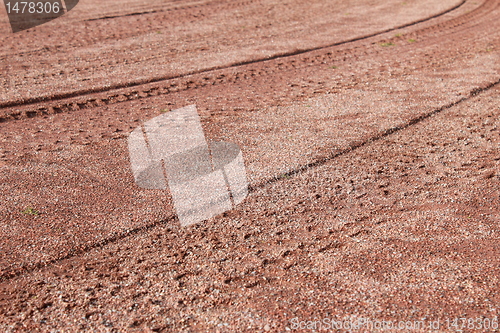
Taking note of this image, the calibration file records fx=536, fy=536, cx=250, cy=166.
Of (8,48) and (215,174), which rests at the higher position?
(8,48)

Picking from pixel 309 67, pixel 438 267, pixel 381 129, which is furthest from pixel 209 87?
pixel 438 267

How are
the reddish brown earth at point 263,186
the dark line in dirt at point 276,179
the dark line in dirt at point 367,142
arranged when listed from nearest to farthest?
1. the reddish brown earth at point 263,186
2. the dark line in dirt at point 276,179
3. the dark line in dirt at point 367,142

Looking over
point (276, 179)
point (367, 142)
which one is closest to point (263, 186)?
point (276, 179)

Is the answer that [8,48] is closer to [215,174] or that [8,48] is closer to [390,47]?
[215,174]

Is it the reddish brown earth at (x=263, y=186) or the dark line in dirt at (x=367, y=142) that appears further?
the dark line in dirt at (x=367, y=142)

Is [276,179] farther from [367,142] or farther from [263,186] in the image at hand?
[367,142]

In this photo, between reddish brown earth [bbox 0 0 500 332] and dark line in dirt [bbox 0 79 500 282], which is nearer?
reddish brown earth [bbox 0 0 500 332]

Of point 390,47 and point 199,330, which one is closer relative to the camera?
point 199,330

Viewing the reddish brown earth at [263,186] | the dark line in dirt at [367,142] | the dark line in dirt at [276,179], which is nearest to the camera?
the reddish brown earth at [263,186]
